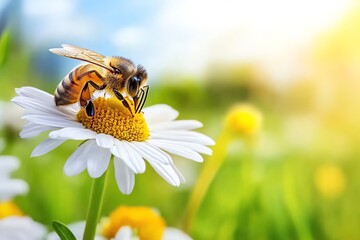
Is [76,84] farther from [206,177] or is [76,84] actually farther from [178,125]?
[206,177]

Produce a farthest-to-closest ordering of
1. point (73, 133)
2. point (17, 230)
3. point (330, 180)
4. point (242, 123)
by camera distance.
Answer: point (330, 180)
point (242, 123)
point (17, 230)
point (73, 133)

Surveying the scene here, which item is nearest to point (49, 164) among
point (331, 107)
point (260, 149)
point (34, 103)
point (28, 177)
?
point (28, 177)

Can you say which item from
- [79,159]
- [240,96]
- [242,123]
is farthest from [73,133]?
[240,96]

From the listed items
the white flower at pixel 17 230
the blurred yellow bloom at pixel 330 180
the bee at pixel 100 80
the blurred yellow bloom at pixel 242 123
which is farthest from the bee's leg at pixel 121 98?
the blurred yellow bloom at pixel 330 180

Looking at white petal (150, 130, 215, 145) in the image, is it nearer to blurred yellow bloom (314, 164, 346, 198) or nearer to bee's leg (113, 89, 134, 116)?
bee's leg (113, 89, 134, 116)

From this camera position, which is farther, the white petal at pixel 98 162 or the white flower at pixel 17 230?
the white flower at pixel 17 230

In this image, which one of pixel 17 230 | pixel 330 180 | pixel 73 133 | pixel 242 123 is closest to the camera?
pixel 73 133

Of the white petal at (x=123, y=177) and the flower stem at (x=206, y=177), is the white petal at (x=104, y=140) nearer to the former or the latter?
the white petal at (x=123, y=177)
